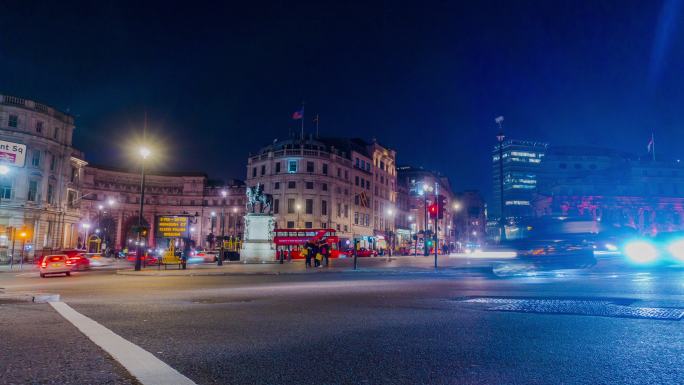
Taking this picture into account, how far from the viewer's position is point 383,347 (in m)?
5.40

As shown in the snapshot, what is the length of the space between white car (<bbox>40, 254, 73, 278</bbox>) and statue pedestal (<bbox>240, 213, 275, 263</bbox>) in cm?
1788

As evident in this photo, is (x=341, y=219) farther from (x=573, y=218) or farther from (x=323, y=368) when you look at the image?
(x=323, y=368)

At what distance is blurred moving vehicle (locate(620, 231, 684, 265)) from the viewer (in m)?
24.2

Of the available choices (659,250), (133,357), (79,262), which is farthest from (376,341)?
(79,262)

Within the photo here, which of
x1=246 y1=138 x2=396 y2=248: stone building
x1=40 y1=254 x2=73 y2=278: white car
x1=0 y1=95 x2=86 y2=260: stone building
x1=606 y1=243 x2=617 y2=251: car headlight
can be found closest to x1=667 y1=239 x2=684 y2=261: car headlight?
x1=606 y1=243 x2=617 y2=251: car headlight

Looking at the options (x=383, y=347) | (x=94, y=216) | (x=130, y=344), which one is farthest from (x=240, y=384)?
(x=94, y=216)

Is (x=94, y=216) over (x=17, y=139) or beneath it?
beneath

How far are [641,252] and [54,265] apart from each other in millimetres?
33042

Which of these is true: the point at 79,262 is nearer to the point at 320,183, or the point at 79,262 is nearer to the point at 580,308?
the point at 580,308

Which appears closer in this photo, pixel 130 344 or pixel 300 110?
pixel 130 344

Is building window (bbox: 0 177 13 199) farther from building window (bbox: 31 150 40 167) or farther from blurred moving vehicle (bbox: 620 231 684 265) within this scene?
blurred moving vehicle (bbox: 620 231 684 265)

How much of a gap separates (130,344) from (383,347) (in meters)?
3.10

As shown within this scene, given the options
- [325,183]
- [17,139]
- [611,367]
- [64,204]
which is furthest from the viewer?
[325,183]

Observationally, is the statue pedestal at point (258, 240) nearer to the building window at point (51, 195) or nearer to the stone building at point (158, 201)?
the building window at point (51, 195)
